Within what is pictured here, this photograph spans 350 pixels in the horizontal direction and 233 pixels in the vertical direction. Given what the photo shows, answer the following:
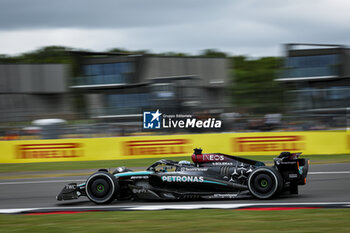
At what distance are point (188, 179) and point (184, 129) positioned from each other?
27.3 ft

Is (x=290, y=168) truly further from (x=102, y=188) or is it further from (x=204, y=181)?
(x=102, y=188)

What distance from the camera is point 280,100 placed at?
19.8m

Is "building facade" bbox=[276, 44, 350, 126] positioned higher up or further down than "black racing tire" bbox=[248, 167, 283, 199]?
higher up

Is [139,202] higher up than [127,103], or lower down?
lower down

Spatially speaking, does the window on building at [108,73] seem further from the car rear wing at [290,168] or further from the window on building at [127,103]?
the car rear wing at [290,168]

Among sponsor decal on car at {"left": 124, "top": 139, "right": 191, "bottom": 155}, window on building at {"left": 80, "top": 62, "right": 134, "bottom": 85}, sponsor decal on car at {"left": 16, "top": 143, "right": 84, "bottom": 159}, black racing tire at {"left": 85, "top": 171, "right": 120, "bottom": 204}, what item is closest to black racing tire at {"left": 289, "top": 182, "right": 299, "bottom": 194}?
black racing tire at {"left": 85, "top": 171, "right": 120, "bottom": 204}

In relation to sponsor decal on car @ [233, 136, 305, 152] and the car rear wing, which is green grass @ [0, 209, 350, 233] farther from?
sponsor decal on car @ [233, 136, 305, 152]

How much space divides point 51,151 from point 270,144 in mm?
7148

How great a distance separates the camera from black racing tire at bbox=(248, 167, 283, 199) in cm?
664

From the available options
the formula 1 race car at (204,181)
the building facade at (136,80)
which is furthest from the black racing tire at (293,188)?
the building facade at (136,80)

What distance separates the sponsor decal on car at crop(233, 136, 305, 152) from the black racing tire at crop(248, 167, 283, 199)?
7.40 metres

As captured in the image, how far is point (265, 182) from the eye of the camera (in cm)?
672

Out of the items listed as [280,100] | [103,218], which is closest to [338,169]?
[103,218]

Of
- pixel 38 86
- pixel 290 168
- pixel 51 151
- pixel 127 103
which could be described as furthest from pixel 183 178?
pixel 38 86
